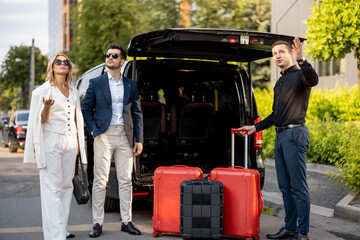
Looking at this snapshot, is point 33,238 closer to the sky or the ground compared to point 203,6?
closer to the ground

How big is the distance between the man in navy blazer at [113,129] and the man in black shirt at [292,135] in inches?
65.5

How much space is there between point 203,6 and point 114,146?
15.1m

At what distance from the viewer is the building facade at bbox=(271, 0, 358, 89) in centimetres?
1973

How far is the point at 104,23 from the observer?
21.3m

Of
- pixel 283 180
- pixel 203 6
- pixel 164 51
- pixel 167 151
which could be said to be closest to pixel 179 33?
pixel 164 51

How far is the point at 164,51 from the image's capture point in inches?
254

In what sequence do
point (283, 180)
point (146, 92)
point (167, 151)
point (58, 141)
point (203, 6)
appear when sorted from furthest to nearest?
point (203, 6) < point (167, 151) < point (146, 92) < point (283, 180) < point (58, 141)

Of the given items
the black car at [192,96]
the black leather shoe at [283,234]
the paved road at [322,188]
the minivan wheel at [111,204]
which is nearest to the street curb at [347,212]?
the paved road at [322,188]

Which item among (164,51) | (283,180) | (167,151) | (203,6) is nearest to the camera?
(283,180)

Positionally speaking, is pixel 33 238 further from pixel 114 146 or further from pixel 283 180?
pixel 283 180

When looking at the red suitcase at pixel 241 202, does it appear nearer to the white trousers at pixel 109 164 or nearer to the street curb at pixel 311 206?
the white trousers at pixel 109 164

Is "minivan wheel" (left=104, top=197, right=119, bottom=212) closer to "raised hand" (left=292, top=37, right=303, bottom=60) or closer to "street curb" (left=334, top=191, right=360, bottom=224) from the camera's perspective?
"street curb" (left=334, top=191, right=360, bottom=224)

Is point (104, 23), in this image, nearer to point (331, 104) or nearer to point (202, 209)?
point (331, 104)

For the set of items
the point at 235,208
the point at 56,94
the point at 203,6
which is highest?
the point at 203,6
